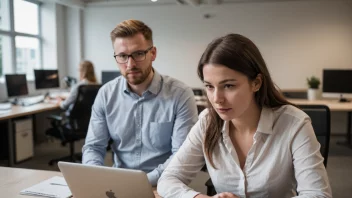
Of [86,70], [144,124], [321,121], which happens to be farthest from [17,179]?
[86,70]

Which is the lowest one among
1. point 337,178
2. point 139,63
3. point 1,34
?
point 337,178

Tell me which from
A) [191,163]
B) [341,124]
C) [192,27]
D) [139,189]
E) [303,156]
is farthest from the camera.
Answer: [192,27]

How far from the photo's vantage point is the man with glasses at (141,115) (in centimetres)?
162

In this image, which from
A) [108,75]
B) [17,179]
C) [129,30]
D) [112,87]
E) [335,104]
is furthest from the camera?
[108,75]

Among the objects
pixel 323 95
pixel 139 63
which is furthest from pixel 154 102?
pixel 323 95

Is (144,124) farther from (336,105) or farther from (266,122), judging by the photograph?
(336,105)

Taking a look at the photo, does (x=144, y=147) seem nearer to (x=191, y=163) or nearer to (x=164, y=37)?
(x=191, y=163)

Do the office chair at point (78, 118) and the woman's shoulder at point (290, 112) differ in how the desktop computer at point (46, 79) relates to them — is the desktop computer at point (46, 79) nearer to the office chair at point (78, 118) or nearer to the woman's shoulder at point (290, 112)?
the office chair at point (78, 118)

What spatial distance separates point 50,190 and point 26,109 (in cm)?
299

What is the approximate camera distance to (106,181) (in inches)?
40.4

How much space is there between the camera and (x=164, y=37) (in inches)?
255

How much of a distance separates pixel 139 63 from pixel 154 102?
0.23m

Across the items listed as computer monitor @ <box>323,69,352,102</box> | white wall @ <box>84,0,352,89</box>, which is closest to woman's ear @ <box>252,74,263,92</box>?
computer monitor @ <box>323,69,352,102</box>

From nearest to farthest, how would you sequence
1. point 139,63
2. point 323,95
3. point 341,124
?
1. point 139,63
2. point 323,95
3. point 341,124
